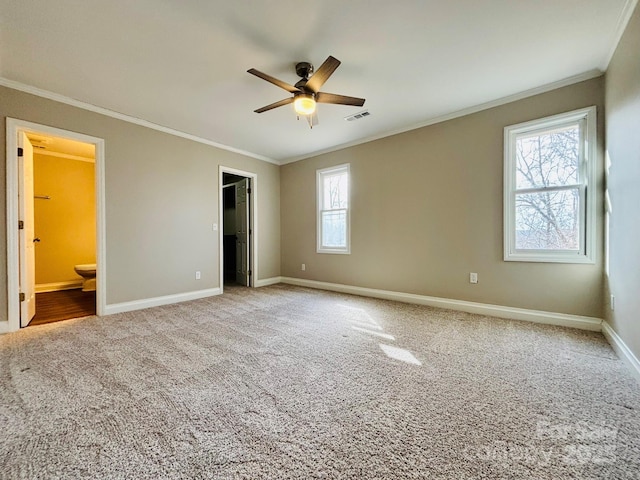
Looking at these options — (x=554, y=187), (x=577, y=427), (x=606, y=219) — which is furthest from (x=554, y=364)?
(x=554, y=187)

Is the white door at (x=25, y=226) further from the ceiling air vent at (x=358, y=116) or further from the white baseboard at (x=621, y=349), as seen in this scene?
the white baseboard at (x=621, y=349)

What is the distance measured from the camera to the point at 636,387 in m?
1.71

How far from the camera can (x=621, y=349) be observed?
211 cm

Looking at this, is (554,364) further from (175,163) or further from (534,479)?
(175,163)

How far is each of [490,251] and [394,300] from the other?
1492mm

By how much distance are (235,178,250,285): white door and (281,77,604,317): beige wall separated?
5.29ft

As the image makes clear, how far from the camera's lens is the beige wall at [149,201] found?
308 centimetres

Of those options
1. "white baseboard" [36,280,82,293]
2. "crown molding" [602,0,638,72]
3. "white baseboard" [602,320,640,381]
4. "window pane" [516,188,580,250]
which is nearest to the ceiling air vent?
"window pane" [516,188,580,250]

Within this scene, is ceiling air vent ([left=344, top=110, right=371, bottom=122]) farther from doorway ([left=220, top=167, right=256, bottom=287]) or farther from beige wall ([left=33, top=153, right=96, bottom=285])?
beige wall ([left=33, top=153, right=96, bottom=285])

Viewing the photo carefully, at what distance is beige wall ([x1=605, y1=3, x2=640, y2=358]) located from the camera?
6.04ft

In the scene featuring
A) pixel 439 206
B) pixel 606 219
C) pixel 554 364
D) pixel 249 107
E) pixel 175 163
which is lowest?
pixel 554 364

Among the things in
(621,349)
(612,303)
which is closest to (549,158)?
(612,303)

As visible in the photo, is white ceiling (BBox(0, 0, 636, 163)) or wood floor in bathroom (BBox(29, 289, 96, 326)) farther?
wood floor in bathroom (BBox(29, 289, 96, 326))

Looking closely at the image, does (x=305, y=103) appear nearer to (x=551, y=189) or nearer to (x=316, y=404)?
(x=316, y=404)
